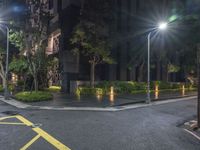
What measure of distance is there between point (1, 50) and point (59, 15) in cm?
858

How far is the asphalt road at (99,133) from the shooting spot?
7.62 meters

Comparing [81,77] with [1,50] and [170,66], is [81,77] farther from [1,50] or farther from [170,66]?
[170,66]

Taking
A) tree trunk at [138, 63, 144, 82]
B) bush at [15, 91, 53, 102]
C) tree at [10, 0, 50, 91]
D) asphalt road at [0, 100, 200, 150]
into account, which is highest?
tree at [10, 0, 50, 91]

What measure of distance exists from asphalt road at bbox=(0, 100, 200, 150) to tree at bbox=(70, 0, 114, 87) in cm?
1332

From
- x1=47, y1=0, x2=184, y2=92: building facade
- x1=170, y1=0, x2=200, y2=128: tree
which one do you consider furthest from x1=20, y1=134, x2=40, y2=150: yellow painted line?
x1=47, y1=0, x2=184, y2=92: building facade

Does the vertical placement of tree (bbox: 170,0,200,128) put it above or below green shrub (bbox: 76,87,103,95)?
above

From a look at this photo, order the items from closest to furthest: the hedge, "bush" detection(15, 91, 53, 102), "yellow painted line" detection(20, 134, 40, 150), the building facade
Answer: "yellow painted line" detection(20, 134, 40, 150), "bush" detection(15, 91, 53, 102), the hedge, the building facade

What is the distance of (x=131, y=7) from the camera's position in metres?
33.5

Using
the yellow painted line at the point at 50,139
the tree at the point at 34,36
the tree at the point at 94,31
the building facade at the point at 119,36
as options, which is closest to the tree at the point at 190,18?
the building facade at the point at 119,36

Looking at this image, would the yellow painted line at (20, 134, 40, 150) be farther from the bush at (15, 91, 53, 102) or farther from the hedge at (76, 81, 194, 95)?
the hedge at (76, 81, 194, 95)

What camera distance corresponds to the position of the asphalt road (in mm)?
7621

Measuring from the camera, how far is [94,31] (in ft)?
81.4

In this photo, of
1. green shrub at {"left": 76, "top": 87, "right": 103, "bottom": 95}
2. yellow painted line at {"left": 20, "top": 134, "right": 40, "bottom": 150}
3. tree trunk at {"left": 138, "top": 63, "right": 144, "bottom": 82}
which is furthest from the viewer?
tree trunk at {"left": 138, "top": 63, "right": 144, "bottom": 82}

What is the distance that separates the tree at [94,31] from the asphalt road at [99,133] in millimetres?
13316
